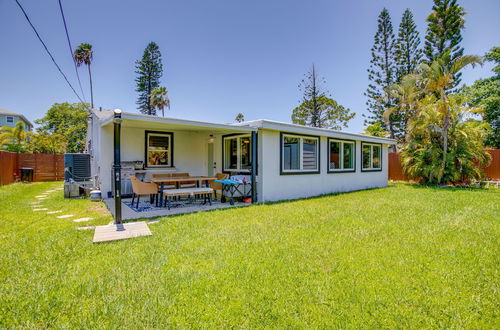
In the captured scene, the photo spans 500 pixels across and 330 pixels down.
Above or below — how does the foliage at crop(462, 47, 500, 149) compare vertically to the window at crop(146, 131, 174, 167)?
above

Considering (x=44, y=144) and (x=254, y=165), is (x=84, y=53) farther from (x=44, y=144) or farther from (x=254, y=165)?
(x=254, y=165)

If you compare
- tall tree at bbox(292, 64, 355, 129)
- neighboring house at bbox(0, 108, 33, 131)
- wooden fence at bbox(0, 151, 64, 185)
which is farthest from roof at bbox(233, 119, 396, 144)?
neighboring house at bbox(0, 108, 33, 131)

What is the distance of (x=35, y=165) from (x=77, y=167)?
7223 millimetres

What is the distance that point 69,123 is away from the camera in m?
25.9

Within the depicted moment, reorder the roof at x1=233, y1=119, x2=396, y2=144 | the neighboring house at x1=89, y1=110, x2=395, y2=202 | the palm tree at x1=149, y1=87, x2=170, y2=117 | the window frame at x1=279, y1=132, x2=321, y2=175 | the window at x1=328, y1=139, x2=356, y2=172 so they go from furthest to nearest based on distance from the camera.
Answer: the palm tree at x1=149, y1=87, x2=170, y2=117
the window at x1=328, y1=139, x2=356, y2=172
the window frame at x1=279, y1=132, x2=321, y2=175
the neighboring house at x1=89, y1=110, x2=395, y2=202
the roof at x1=233, y1=119, x2=396, y2=144

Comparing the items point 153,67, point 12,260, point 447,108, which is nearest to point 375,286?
point 12,260

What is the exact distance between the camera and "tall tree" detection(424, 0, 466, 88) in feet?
56.5

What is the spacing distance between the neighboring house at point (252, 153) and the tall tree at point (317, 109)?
14063mm

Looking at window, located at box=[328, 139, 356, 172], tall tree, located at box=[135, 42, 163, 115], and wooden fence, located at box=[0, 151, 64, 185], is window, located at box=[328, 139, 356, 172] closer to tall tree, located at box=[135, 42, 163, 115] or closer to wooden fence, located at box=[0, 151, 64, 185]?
wooden fence, located at box=[0, 151, 64, 185]

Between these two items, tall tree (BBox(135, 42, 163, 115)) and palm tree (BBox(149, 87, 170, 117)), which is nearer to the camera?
palm tree (BBox(149, 87, 170, 117))

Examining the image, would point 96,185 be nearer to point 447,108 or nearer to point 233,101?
point 447,108

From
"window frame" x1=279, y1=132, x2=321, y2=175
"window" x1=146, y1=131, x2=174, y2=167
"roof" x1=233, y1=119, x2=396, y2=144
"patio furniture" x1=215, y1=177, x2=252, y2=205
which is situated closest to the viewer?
"roof" x1=233, y1=119, x2=396, y2=144

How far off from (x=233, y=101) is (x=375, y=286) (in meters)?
21.0

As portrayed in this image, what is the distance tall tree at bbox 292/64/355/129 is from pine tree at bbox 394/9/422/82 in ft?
19.9
